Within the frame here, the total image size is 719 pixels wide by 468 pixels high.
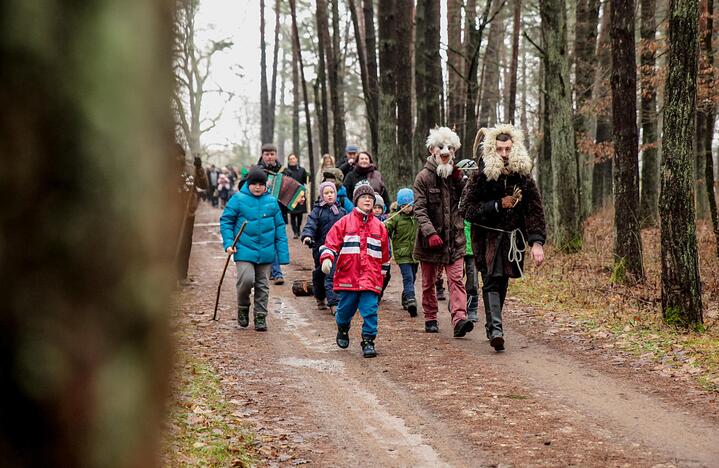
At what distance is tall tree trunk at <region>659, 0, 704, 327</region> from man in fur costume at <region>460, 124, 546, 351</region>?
5.37ft

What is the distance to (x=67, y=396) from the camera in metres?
0.85

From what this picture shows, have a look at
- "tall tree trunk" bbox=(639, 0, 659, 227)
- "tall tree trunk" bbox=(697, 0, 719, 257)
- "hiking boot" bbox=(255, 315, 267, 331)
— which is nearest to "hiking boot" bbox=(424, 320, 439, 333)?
"hiking boot" bbox=(255, 315, 267, 331)

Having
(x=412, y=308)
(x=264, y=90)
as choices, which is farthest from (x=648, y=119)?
(x=264, y=90)

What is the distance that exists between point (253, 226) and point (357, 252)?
2100 mm

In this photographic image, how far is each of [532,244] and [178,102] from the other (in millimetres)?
7579

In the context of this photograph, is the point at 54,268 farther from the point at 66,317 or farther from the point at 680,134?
the point at 680,134

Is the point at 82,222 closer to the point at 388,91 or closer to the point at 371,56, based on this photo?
the point at 388,91

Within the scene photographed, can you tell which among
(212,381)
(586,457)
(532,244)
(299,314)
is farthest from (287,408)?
(299,314)

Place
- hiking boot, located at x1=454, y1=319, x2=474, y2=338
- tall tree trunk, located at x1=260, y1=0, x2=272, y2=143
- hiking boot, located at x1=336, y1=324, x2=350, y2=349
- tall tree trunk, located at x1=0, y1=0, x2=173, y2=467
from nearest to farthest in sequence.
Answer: tall tree trunk, located at x1=0, y1=0, x2=173, y2=467 < hiking boot, located at x1=336, y1=324, x2=350, y2=349 < hiking boot, located at x1=454, y1=319, x2=474, y2=338 < tall tree trunk, located at x1=260, y1=0, x2=272, y2=143

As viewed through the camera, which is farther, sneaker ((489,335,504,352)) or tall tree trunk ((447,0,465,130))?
tall tree trunk ((447,0,465,130))

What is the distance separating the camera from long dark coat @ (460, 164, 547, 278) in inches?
328

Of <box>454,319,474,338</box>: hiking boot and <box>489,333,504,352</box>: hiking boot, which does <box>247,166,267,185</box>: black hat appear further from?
<box>489,333,504,352</box>: hiking boot

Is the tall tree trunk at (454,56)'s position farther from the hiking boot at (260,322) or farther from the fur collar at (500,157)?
the fur collar at (500,157)

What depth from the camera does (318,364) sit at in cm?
834
